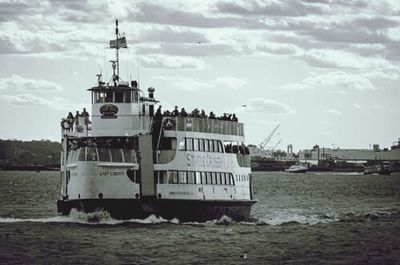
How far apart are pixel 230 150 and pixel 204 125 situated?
451 cm

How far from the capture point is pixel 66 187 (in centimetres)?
6319

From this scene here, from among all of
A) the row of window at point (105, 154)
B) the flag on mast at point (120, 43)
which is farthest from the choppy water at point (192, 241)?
the flag on mast at point (120, 43)

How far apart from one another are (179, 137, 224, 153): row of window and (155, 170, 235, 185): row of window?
4.72 ft

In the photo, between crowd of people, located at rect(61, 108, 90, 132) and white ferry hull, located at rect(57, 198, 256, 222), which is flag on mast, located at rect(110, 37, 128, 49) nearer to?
crowd of people, located at rect(61, 108, 90, 132)

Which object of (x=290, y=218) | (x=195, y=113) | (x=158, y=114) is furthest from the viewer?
(x=290, y=218)

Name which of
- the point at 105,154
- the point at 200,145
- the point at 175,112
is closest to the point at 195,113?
the point at 175,112

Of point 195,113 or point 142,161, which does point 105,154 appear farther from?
point 195,113

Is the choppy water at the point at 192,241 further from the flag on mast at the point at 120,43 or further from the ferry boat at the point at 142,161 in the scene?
the flag on mast at the point at 120,43

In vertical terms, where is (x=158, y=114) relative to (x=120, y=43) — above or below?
below

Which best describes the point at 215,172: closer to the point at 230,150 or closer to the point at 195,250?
the point at 230,150

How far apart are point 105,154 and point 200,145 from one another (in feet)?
23.7

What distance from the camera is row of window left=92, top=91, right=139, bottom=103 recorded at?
61500mm

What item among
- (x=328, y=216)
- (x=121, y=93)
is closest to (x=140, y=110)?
(x=121, y=93)

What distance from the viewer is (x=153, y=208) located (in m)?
58.2
